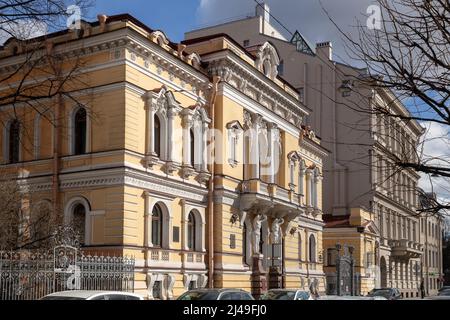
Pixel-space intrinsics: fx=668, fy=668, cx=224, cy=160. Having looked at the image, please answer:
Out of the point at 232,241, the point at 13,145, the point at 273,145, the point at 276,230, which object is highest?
the point at 273,145

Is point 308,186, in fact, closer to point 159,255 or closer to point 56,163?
point 159,255

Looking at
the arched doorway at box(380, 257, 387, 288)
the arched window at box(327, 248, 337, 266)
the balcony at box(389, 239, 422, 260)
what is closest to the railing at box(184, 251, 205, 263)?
the arched window at box(327, 248, 337, 266)

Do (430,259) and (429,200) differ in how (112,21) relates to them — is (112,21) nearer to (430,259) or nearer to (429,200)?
(429,200)

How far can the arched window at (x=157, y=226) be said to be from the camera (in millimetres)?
28141

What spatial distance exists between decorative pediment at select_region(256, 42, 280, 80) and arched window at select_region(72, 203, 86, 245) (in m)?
13.7

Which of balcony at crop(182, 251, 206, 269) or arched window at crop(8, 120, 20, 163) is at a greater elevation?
arched window at crop(8, 120, 20, 163)

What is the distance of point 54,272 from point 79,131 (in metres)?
8.57

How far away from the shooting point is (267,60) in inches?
1471

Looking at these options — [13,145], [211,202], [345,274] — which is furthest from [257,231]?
[13,145]

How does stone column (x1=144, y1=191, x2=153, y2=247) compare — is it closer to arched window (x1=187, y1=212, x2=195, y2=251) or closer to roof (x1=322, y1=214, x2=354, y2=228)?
arched window (x1=187, y1=212, x2=195, y2=251)

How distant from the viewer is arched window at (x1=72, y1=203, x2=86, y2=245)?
26.6 meters

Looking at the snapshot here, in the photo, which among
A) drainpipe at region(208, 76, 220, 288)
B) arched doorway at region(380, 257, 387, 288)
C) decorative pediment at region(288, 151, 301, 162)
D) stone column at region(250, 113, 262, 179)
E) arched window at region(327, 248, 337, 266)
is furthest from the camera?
arched doorway at region(380, 257, 387, 288)

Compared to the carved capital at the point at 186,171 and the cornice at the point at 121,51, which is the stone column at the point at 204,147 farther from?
the cornice at the point at 121,51
